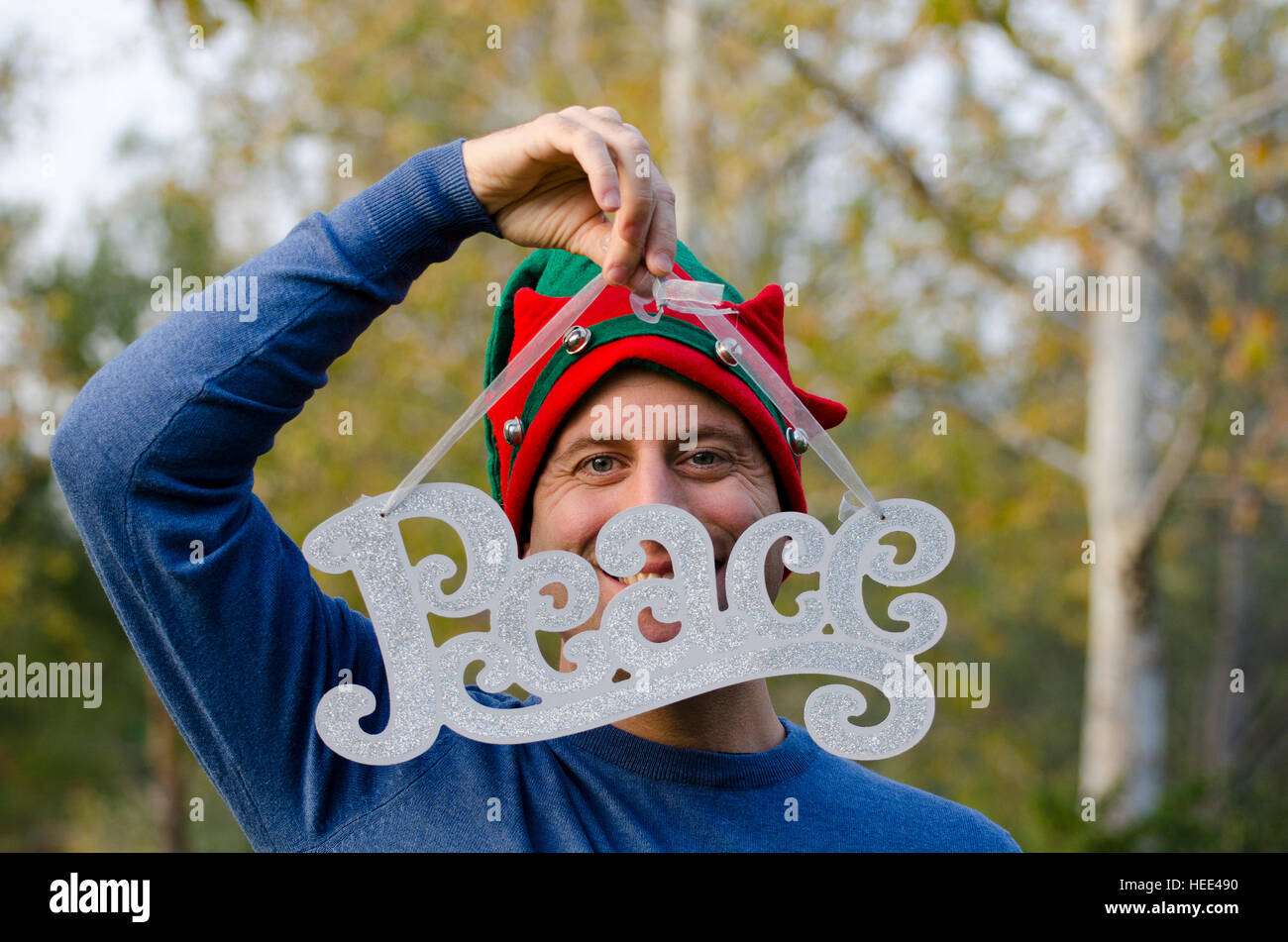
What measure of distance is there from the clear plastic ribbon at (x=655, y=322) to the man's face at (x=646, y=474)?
0.07 m

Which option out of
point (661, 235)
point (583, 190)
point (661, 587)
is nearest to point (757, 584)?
point (661, 587)

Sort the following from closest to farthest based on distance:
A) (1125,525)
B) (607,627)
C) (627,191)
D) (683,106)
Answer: (627,191)
(607,627)
(1125,525)
(683,106)

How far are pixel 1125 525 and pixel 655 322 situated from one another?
4.90 m

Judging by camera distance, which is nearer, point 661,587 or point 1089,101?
point 661,587

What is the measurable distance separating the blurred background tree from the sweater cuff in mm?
1814

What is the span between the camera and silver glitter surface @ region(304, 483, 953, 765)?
63.4 inches

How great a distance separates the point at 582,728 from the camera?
1606 mm

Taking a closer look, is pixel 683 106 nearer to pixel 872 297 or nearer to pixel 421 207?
pixel 872 297

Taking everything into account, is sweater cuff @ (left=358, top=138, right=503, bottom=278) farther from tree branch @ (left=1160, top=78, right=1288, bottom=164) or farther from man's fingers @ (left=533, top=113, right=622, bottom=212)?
tree branch @ (left=1160, top=78, right=1288, bottom=164)

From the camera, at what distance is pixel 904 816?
5.82 feet
